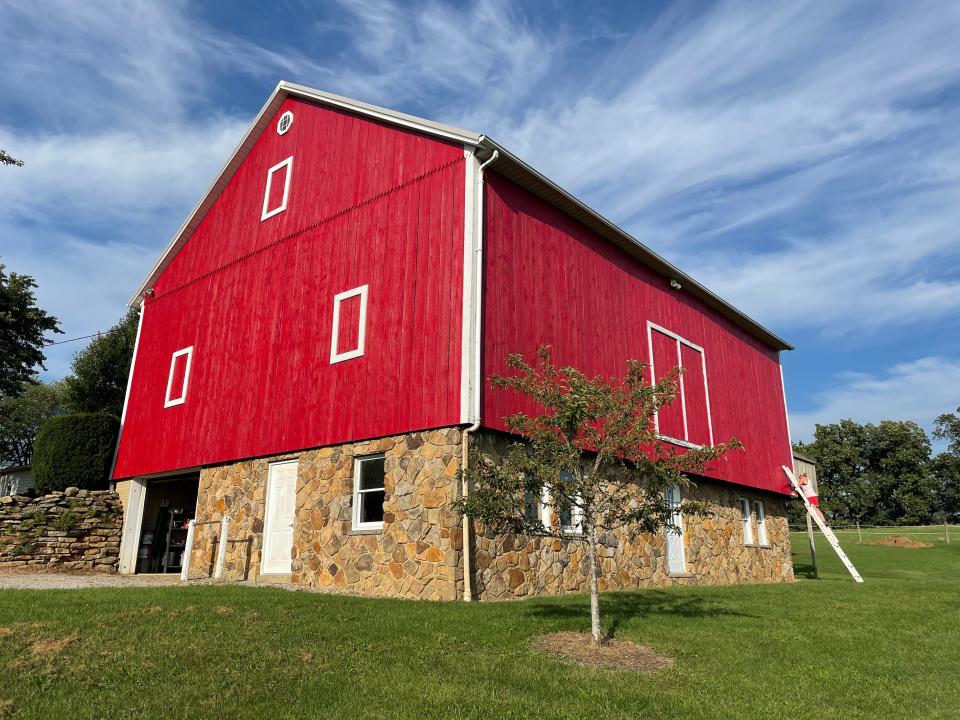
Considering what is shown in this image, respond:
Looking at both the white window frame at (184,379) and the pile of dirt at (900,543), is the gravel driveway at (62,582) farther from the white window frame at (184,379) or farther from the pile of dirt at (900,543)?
the pile of dirt at (900,543)

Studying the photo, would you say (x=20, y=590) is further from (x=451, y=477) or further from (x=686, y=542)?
(x=686, y=542)

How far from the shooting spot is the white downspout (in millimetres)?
10312

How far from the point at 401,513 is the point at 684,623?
4.60 meters

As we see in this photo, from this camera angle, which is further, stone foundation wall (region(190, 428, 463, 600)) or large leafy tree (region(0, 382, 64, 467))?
large leafy tree (region(0, 382, 64, 467))

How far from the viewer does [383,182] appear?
14.1 meters

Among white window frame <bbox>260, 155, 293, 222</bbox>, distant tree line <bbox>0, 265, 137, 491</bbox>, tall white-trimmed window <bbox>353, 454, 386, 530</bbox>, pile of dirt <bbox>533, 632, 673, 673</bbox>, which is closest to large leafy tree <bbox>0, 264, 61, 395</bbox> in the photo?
distant tree line <bbox>0, 265, 137, 491</bbox>

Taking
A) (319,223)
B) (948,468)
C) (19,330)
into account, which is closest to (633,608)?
(319,223)

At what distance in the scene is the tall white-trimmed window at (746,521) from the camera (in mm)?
19359

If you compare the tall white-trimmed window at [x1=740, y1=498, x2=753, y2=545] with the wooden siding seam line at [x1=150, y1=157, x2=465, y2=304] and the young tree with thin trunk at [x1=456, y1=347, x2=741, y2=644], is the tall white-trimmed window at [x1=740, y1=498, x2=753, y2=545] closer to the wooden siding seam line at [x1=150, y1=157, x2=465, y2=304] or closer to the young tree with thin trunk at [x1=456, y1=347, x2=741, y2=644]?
the young tree with thin trunk at [x1=456, y1=347, x2=741, y2=644]

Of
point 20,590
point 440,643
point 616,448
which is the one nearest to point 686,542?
point 616,448

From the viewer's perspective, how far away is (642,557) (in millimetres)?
14211

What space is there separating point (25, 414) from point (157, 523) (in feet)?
116

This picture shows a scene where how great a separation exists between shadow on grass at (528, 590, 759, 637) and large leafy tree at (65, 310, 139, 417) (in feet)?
81.1

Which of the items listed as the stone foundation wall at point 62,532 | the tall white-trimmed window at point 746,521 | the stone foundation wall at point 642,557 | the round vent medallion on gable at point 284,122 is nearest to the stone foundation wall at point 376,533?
the stone foundation wall at point 642,557
